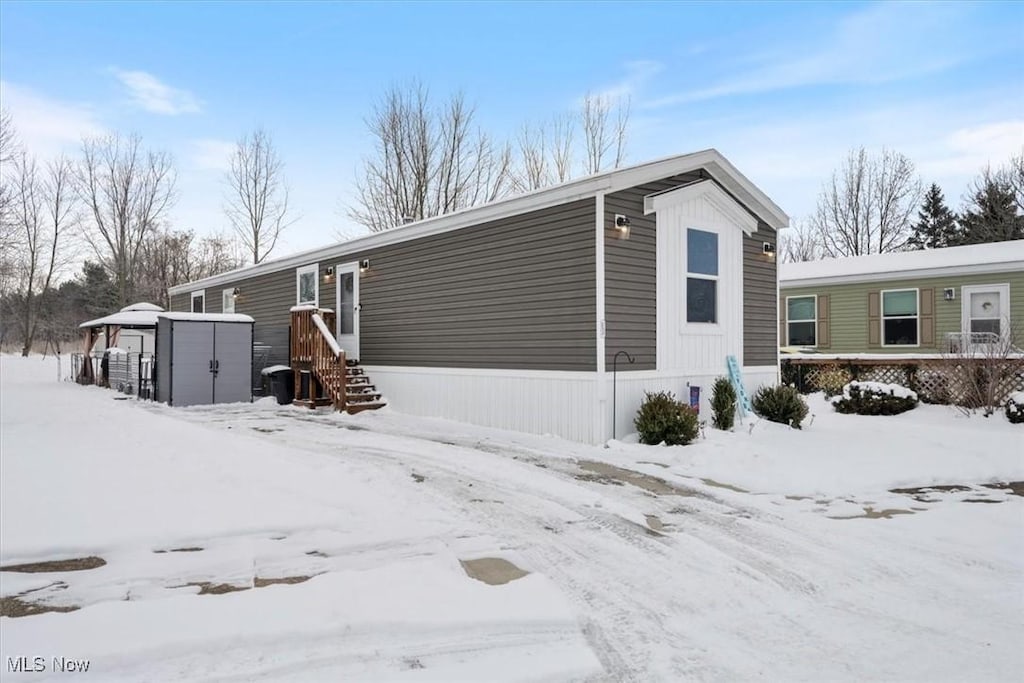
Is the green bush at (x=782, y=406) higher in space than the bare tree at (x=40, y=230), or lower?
lower

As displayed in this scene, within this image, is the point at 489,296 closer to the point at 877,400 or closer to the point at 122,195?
the point at 877,400

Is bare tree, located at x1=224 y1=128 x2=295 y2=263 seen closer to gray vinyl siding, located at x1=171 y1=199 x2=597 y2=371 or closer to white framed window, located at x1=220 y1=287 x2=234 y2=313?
white framed window, located at x1=220 y1=287 x2=234 y2=313

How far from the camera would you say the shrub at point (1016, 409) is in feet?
27.2

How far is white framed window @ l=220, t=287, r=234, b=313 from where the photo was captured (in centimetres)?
1608

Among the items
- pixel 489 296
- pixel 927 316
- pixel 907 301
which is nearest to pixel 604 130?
pixel 907 301

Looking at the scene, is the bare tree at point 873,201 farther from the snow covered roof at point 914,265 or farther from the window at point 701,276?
the window at point 701,276

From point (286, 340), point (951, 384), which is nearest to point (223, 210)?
point (286, 340)

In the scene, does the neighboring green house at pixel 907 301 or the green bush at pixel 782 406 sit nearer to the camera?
the green bush at pixel 782 406

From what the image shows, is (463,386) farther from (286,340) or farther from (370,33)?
(370,33)

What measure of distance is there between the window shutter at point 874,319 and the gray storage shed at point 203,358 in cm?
1372

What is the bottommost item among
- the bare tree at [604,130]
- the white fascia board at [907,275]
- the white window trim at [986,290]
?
the white window trim at [986,290]

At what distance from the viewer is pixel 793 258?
1212 inches

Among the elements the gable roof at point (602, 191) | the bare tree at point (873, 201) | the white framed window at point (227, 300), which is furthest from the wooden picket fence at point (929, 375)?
the bare tree at point (873, 201)

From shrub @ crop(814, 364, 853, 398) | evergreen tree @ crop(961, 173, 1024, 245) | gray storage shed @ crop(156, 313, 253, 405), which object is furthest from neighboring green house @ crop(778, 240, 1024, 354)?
gray storage shed @ crop(156, 313, 253, 405)
